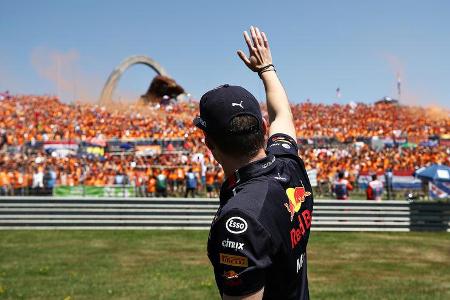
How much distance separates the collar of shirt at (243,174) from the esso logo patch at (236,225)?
0.82 feet

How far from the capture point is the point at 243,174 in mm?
2383

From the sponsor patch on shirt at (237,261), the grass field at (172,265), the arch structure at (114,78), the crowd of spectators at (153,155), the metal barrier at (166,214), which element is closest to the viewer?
the sponsor patch on shirt at (237,261)

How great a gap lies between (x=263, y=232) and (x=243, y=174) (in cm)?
31

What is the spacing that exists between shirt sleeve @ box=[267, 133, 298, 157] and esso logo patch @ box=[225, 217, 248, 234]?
0.80 m

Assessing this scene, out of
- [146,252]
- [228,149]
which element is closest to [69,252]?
[146,252]

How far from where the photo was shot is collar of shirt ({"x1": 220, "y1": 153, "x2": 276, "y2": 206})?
7.81ft

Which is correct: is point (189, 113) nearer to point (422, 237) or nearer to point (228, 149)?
point (422, 237)

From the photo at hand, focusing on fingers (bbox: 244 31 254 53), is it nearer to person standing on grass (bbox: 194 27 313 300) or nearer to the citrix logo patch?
person standing on grass (bbox: 194 27 313 300)

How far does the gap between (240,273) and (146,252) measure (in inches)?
429

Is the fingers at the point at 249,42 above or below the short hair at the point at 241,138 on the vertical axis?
above

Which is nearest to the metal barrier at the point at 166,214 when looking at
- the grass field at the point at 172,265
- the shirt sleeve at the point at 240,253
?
the grass field at the point at 172,265

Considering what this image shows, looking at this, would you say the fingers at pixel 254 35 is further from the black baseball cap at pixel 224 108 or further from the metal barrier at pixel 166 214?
the metal barrier at pixel 166 214

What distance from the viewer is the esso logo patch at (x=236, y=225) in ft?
6.89

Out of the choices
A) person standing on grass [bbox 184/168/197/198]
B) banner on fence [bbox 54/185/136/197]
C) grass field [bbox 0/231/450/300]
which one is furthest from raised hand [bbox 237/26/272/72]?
person standing on grass [bbox 184/168/197/198]
